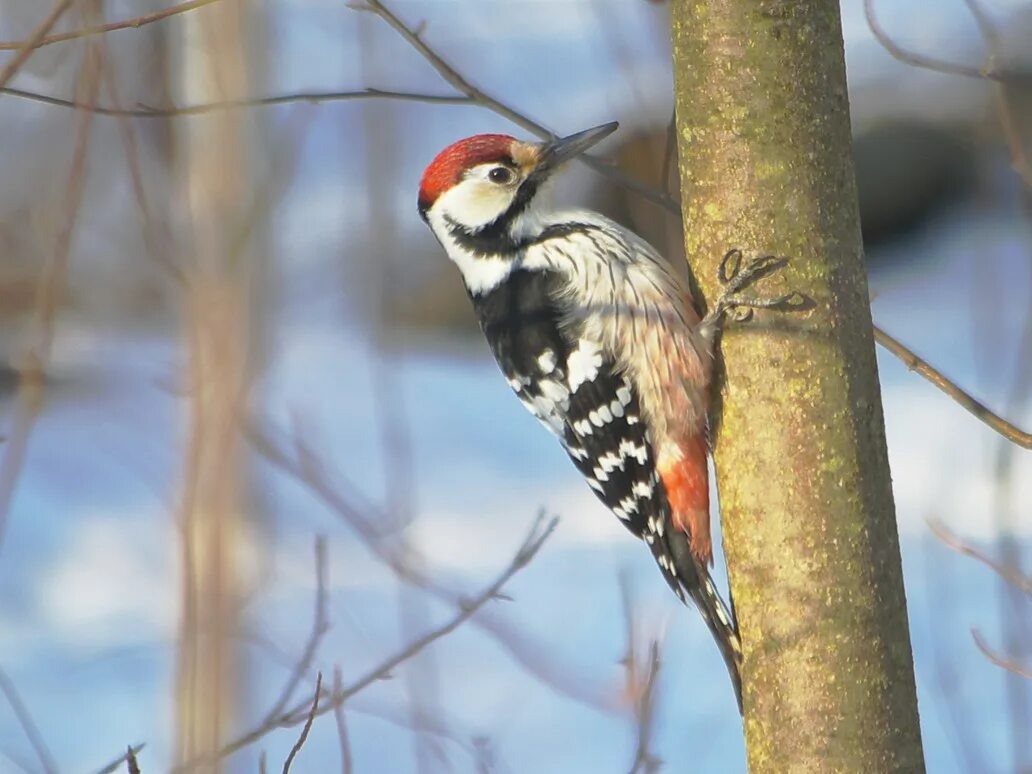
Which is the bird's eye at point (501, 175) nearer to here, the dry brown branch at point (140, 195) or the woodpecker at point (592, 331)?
the woodpecker at point (592, 331)

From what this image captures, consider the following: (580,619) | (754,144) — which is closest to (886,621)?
(754,144)

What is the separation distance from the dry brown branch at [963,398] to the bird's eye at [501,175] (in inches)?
37.9

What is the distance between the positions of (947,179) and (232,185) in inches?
235

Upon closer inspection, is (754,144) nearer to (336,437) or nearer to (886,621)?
(886,621)

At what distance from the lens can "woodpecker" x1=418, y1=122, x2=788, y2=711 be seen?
7.95ft

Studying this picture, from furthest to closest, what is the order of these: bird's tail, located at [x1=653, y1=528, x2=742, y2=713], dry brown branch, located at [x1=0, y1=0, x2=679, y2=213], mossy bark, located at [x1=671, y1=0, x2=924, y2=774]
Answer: bird's tail, located at [x1=653, y1=528, x2=742, y2=713]
dry brown branch, located at [x1=0, y1=0, x2=679, y2=213]
mossy bark, located at [x1=671, y1=0, x2=924, y2=774]

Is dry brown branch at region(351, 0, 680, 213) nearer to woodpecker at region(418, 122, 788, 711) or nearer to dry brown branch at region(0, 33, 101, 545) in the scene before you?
woodpecker at region(418, 122, 788, 711)

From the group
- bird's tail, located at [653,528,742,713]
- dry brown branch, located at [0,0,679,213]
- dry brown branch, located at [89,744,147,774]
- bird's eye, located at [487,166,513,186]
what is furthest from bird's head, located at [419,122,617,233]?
dry brown branch, located at [89,744,147,774]

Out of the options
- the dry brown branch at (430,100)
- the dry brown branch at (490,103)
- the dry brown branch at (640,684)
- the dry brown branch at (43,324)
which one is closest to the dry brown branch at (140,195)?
the dry brown branch at (430,100)

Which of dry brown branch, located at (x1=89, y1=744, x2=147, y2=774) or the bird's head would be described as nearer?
dry brown branch, located at (x1=89, y1=744, x2=147, y2=774)

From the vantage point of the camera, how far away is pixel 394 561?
302 cm

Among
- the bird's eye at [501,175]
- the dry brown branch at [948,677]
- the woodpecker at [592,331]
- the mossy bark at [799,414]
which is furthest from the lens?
the dry brown branch at [948,677]

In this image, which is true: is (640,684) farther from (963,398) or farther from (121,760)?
(121,760)

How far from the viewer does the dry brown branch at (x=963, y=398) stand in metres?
1.80
